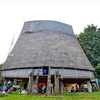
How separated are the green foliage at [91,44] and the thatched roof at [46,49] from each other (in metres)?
6.28

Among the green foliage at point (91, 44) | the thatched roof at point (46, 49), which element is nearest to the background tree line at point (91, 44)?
the green foliage at point (91, 44)

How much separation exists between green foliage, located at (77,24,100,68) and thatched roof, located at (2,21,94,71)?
628cm

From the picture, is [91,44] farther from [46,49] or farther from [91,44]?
[46,49]

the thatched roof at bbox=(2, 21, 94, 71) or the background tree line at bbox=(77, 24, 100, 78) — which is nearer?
the thatched roof at bbox=(2, 21, 94, 71)

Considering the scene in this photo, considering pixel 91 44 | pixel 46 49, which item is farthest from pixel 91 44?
pixel 46 49

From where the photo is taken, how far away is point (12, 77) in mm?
22453

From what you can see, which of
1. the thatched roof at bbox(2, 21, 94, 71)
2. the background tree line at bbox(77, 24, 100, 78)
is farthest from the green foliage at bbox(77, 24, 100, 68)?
the thatched roof at bbox(2, 21, 94, 71)

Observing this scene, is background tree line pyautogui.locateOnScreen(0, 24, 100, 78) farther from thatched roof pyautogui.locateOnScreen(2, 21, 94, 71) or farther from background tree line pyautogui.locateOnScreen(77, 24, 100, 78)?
thatched roof pyautogui.locateOnScreen(2, 21, 94, 71)

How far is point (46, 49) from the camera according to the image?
2395 centimetres

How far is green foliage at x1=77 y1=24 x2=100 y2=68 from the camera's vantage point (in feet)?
110

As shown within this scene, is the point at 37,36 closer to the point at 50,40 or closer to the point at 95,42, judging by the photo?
the point at 50,40

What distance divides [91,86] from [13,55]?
12.2 meters

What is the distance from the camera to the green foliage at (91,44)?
3362 centimetres

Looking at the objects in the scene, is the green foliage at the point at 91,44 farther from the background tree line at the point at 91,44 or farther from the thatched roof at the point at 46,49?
the thatched roof at the point at 46,49
